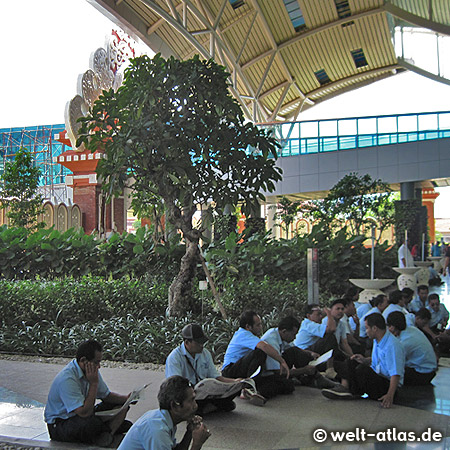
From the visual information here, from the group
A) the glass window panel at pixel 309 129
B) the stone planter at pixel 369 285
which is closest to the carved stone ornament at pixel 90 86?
the glass window panel at pixel 309 129

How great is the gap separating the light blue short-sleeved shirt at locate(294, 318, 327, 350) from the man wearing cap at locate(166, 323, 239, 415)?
5.79 feet

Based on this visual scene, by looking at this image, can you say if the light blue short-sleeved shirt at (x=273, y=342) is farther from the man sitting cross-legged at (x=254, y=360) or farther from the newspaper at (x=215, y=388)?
the newspaper at (x=215, y=388)

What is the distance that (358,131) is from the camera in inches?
1075

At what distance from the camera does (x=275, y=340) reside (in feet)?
17.9

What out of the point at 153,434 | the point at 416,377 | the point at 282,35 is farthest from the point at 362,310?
the point at 282,35

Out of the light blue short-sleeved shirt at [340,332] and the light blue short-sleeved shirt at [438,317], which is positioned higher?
the light blue short-sleeved shirt at [340,332]

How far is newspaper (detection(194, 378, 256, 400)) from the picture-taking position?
4469mm

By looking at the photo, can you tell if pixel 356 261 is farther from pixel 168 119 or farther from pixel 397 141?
pixel 397 141

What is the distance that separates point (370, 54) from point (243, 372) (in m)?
36.4

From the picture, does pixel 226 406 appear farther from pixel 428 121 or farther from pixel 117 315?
pixel 428 121

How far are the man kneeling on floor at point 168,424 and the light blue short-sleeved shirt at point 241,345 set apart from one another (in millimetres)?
2365

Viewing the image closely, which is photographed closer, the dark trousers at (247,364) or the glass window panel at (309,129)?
the dark trousers at (247,364)

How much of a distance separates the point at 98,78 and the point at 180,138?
51.3ft

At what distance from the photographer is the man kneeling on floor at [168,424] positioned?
2721 mm
